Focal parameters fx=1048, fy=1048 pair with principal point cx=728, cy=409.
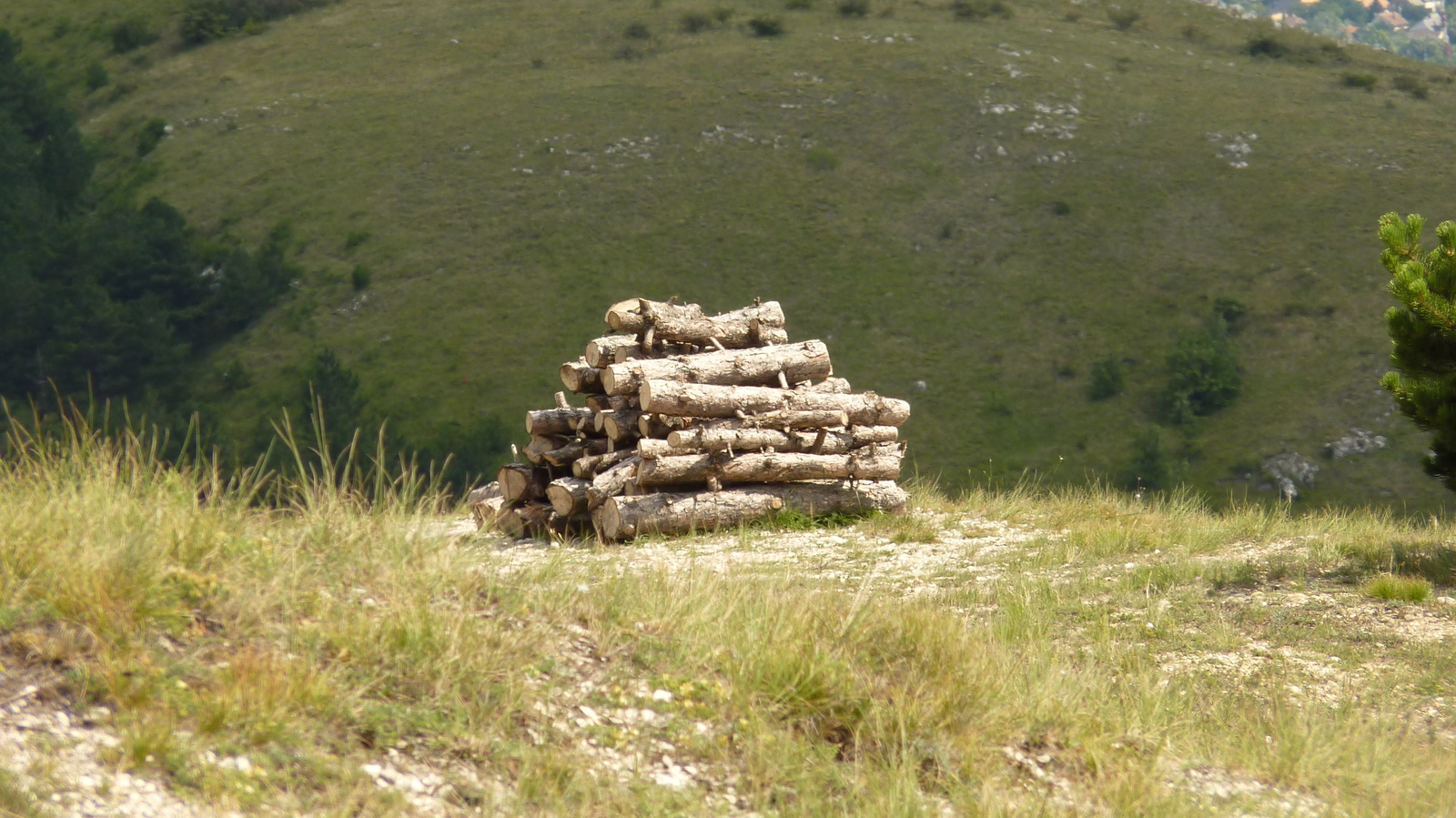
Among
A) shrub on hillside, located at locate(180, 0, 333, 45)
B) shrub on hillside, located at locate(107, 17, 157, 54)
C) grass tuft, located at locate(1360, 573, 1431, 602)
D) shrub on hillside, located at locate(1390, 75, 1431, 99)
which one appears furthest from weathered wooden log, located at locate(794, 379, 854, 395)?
shrub on hillside, located at locate(107, 17, 157, 54)

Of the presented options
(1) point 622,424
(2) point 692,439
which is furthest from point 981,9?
(2) point 692,439

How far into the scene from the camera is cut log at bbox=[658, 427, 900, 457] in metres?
10.3

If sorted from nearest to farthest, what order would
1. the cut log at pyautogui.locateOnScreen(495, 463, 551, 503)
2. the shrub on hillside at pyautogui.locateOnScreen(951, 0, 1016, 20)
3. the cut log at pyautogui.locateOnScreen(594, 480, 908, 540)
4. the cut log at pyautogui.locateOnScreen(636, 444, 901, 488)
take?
the cut log at pyautogui.locateOnScreen(594, 480, 908, 540), the cut log at pyautogui.locateOnScreen(636, 444, 901, 488), the cut log at pyautogui.locateOnScreen(495, 463, 551, 503), the shrub on hillside at pyautogui.locateOnScreen(951, 0, 1016, 20)

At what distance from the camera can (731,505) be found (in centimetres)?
1059

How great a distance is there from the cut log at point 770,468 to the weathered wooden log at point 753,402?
40cm

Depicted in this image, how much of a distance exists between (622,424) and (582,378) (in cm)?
88

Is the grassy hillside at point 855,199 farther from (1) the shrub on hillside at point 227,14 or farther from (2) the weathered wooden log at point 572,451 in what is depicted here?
(2) the weathered wooden log at point 572,451

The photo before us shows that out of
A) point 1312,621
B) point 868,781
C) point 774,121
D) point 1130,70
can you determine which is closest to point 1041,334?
point 774,121

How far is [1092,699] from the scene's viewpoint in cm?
484

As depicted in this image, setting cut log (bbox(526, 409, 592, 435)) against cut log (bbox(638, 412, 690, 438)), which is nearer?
cut log (bbox(638, 412, 690, 438))

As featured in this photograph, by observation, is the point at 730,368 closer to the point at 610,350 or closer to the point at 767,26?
the point at 610,350

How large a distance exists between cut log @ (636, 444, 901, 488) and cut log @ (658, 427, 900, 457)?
0.27 ft

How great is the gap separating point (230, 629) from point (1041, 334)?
5101 cm

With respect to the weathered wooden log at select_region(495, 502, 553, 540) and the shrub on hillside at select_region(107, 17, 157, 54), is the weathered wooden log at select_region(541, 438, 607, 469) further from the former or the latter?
the shrub on hillside at select_region(107, 17, 157, 54)
